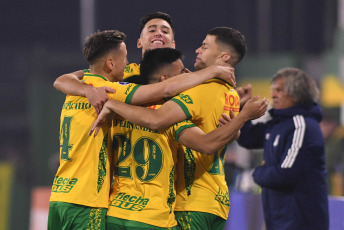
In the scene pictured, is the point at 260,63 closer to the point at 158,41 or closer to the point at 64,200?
the point at 158,41

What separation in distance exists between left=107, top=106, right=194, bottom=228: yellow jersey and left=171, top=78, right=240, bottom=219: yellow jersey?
138 mm

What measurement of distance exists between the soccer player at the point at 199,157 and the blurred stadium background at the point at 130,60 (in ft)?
5.72

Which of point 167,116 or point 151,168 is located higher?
point 167,116

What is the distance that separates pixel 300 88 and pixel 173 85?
5.88 ft

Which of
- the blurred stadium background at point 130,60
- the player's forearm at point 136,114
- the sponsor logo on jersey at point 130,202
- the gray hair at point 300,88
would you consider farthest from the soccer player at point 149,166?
the blurred stadium background at point 130,60

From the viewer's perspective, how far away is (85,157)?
134 inches

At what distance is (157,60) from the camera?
3557 millimetres

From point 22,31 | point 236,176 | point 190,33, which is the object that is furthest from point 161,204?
point 22,31

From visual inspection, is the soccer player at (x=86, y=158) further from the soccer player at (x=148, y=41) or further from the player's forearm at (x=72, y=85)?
the soccer player at (x=148, y=41)

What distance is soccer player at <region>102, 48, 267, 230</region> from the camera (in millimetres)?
3250

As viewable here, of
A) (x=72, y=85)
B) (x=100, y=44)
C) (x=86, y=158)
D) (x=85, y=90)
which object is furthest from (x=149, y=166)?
(x=100, y=44)

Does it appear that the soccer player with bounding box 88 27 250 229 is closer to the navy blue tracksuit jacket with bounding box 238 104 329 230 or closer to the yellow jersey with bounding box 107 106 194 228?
the yellow jersey with bounding box 107 106 194 228

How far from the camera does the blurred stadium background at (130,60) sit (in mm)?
8734

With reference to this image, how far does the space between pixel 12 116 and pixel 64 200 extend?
1399 cm
